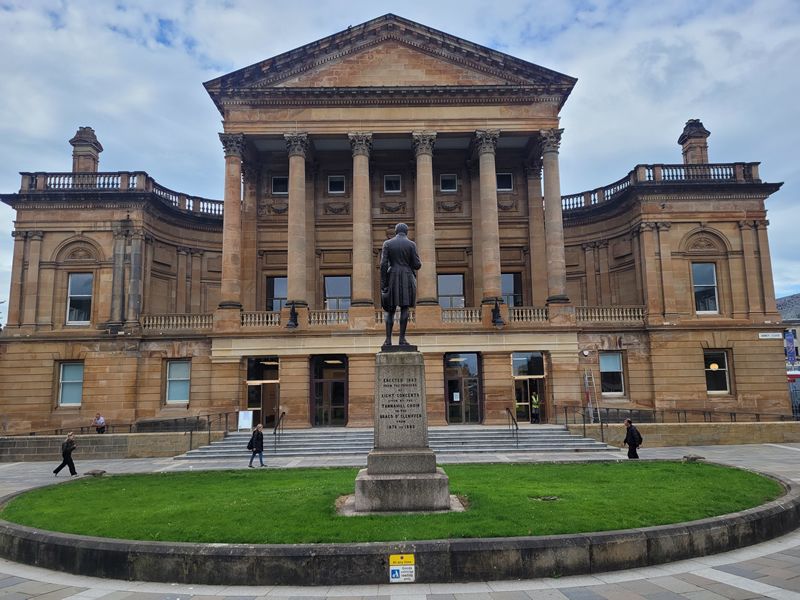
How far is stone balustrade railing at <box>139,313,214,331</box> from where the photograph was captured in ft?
101

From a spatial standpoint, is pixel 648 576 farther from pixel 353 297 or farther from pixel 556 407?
pixel 353 297

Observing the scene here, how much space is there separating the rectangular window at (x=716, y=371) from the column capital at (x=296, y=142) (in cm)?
2409

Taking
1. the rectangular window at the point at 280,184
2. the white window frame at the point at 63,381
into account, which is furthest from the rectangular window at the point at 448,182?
the white window frame at the point at 63,381

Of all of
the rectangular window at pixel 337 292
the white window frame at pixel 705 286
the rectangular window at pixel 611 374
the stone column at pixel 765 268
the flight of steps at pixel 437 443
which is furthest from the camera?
the rectangular window at pixel 337 292

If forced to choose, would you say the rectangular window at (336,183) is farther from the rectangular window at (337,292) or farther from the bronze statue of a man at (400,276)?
the bronze statue of a man at (400,276)

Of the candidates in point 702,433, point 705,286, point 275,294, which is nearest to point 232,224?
point 275,294

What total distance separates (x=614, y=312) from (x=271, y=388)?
1859 centimetres

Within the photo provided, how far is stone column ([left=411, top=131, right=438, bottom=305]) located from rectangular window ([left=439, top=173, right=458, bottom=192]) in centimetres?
431

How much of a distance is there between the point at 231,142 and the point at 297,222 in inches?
222

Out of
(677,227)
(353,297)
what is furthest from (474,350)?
(677,227)

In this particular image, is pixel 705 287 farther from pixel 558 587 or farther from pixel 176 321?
pixel 558 587

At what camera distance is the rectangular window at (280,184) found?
34.8 m

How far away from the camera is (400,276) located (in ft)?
39.5

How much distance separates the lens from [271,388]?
97.3ft
